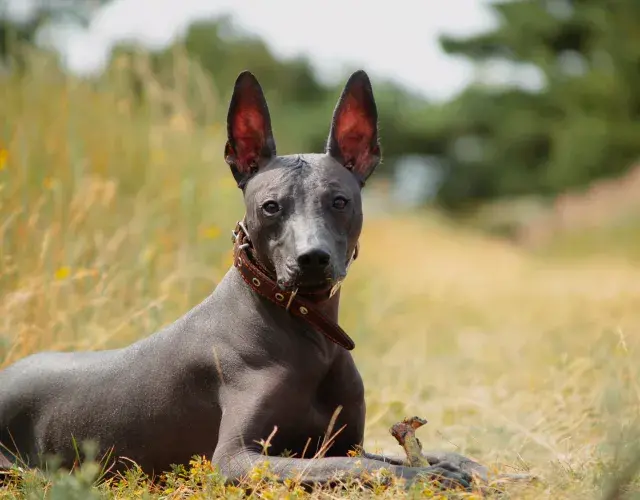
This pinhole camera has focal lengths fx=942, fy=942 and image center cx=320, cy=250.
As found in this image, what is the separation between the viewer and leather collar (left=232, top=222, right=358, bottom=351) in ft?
10.2

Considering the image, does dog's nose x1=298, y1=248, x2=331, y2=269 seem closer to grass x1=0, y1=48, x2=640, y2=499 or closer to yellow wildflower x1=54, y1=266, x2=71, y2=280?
grass x1=0, y1=48, x2=640, y2=499

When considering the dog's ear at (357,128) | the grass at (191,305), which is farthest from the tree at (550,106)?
the dog's ear at (357,128)

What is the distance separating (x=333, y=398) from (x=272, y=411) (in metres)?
0.28

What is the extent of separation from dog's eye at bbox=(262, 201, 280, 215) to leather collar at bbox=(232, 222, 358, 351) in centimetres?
16

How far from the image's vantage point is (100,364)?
11.4 feet

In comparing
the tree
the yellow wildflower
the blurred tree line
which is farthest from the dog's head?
the tree

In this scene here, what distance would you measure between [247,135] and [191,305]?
8.34ft

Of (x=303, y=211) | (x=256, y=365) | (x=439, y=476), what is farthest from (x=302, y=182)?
(x=439, y=476)

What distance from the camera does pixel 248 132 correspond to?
3.39 m

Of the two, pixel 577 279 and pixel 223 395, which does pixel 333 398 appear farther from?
pixel 577 279

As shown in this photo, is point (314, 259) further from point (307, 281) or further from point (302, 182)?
point (302, 182)

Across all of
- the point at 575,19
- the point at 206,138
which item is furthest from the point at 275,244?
the point at 575,19

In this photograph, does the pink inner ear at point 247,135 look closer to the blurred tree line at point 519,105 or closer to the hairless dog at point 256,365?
the hairless dog at point 256,365

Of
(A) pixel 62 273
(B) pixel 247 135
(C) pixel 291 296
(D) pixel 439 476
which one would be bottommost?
(D) pixel 439 476
